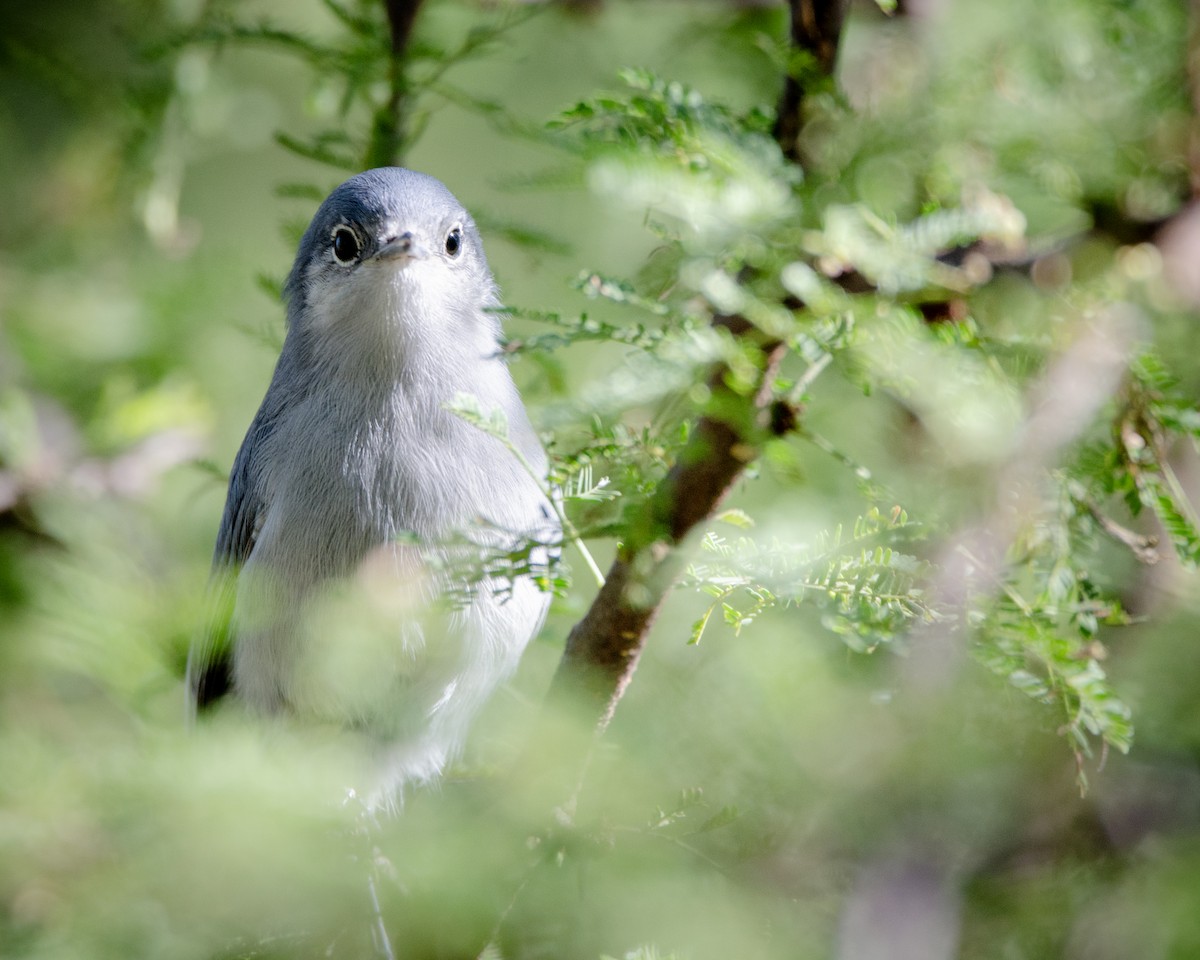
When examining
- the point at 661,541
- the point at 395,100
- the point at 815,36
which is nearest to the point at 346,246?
the point at 395,100

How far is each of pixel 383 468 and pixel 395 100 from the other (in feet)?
3.00

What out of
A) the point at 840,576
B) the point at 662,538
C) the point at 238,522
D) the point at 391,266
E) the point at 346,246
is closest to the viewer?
the point at 840,576

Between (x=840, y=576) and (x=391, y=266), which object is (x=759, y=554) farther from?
(x=391, y=266)

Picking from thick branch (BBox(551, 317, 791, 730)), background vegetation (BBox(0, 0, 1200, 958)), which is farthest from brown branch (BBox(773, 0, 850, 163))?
thick branch (BBox(551, 317, 791, 730))

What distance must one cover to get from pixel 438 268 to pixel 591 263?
800 mm

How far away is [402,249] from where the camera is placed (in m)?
2.88

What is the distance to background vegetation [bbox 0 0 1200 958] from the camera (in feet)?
4.99

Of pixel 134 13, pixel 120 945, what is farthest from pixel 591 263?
pixel 120 945

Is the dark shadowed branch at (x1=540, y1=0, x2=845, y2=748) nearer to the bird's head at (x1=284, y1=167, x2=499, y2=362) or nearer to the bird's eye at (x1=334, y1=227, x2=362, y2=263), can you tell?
the bird's head at (x1=284, y1=167, x2=499, y2=362)

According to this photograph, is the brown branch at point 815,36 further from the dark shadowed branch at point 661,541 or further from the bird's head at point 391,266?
the bird's head at point 391,266

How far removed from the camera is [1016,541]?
6.50 feet

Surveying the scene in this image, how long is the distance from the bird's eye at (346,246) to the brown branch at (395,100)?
0.18 metres

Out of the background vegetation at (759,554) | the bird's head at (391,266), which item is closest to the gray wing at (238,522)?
the background vegetation at (759,554)

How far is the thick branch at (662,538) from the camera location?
5.77 feet
